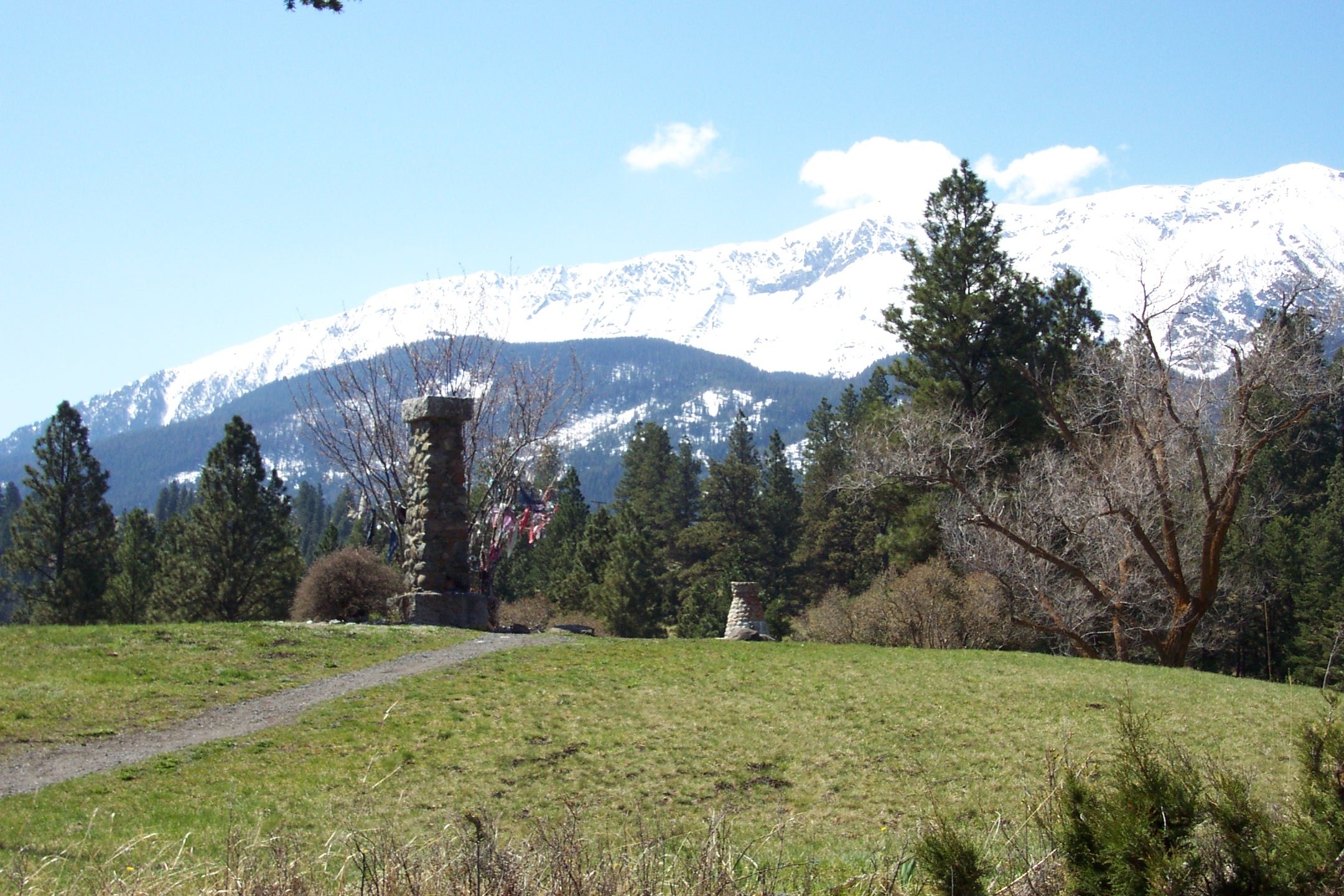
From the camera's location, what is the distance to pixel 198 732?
9172mm

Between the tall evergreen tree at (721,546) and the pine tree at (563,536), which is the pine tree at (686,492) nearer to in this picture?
the tall evergreen tree at (721,546)

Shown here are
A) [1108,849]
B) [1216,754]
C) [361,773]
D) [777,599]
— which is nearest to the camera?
[1108,849]

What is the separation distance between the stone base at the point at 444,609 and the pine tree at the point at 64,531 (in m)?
26.3

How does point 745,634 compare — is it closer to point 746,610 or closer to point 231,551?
point 746,610

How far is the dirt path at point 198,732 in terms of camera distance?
7.73m

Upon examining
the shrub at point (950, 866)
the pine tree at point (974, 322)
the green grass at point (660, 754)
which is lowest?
the green grass at point (660, 754)

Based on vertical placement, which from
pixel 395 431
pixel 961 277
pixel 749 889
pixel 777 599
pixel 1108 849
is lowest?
pixel 777 599

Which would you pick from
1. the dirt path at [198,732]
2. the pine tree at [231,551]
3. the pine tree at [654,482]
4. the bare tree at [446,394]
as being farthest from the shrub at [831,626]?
the pine tree at [654,482]

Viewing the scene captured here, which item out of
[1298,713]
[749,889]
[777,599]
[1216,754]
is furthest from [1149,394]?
[777,599]

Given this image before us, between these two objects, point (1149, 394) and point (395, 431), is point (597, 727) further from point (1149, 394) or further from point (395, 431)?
point (395, 431)

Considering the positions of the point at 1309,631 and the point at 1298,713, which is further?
the point at 1309,631

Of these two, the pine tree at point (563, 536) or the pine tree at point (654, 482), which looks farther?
the pine tree at point (654, 482)

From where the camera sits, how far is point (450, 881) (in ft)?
12.8

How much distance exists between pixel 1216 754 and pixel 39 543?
4042cm
